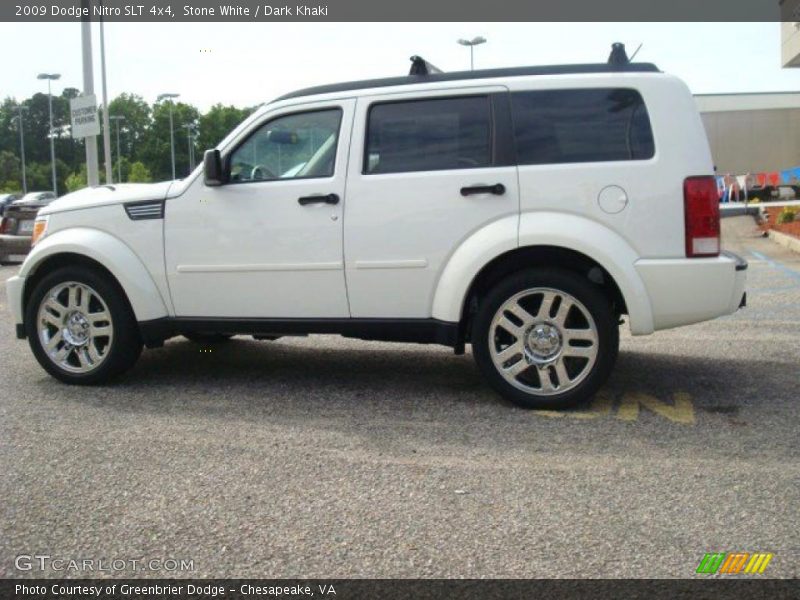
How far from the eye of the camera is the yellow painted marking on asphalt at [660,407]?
531 centimetres

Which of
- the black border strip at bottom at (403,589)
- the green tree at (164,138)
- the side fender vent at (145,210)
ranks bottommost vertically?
the black border strip at bottom at (403,589)

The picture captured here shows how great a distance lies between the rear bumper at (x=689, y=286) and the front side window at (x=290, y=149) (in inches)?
80.2

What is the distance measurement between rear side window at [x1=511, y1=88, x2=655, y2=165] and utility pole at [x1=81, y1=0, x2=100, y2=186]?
49.0 feet

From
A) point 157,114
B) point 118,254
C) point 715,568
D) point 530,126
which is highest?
point 157,114

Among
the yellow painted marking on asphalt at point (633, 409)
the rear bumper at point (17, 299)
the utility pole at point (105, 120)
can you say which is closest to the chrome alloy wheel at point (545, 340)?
the yellow painted marking on asphalt at point (633, 409)

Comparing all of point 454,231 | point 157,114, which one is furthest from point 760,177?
point 454,231

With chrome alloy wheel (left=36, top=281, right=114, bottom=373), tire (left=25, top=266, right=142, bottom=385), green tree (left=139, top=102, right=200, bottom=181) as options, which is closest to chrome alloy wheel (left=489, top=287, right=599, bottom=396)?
tire (left=25, top=266, right=142, bottom=385)

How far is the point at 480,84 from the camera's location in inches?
222

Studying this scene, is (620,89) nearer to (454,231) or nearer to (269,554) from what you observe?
(454,231)

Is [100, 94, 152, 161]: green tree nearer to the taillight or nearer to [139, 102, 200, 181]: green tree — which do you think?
[139, 102, 200, 181]: green tree

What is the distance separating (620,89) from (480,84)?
0.83m

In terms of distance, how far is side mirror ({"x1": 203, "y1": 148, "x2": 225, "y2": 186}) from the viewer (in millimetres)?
5879

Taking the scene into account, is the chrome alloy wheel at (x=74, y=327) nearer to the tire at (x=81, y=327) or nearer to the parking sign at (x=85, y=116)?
the tire at (x=81, y=327)

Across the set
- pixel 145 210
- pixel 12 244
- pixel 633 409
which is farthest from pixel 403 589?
pixel 12 244
